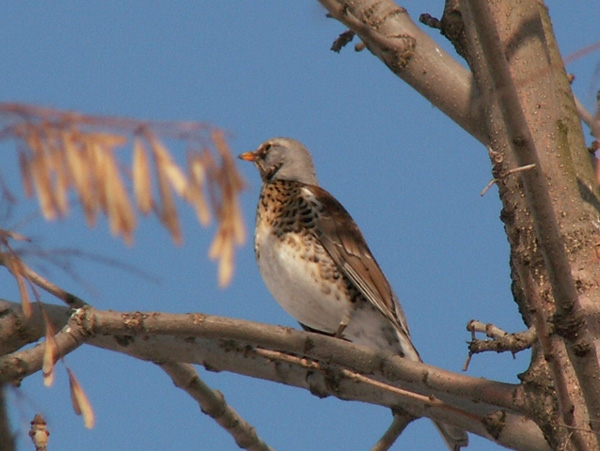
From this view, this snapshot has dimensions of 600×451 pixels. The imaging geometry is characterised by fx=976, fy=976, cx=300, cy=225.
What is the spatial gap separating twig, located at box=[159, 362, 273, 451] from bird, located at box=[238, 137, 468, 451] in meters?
1.32

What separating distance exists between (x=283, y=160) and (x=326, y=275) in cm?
128

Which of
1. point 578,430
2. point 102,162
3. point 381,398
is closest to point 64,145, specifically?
point 102,162

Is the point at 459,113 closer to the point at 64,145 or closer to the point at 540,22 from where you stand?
the point at 540,22

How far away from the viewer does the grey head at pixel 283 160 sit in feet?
21.7

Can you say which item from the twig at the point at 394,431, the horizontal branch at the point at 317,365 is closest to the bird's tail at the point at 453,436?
the twig at the point at 394,431

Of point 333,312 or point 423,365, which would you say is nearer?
point 423,365

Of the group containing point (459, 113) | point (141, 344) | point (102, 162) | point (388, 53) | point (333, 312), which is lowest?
point (102, 162)

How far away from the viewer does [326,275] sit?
5672 mm

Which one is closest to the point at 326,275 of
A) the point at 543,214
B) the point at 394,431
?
the point at 394,431

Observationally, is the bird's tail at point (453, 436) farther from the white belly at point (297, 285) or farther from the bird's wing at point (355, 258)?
the white belly at point (297, 285)

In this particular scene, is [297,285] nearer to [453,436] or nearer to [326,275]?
[326,275]

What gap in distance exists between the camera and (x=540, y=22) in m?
4.12

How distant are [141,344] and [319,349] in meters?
0.78

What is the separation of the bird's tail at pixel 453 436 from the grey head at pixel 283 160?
245cm
